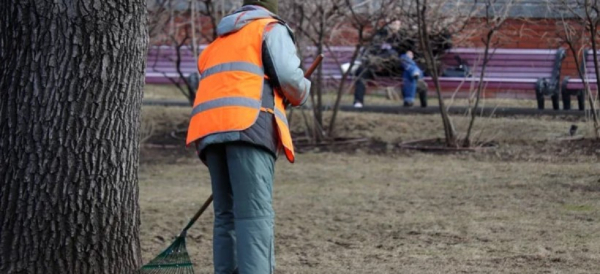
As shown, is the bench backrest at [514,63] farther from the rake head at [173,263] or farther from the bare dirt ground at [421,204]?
the rake head at [173,263]

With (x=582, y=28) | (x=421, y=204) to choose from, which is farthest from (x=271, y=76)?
(x=582, y=28)

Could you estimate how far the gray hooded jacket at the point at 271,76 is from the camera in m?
4.73

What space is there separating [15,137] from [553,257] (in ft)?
10.5

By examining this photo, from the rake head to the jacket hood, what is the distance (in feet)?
4.67

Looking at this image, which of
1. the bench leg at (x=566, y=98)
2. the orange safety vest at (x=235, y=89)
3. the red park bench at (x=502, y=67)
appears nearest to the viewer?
the orange safety vest at (x=235, y=89)

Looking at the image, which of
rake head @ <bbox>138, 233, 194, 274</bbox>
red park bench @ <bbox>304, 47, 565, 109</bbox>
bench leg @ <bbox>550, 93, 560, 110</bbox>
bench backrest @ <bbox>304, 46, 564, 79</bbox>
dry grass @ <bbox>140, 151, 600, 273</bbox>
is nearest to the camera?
rake head @ <bbox>138, 233, 194, 274</bbox>

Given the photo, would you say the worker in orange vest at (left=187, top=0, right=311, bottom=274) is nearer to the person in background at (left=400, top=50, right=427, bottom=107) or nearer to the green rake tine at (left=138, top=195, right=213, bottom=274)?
the green rake tine at (left=138, top=195, right=213, bottom=274)

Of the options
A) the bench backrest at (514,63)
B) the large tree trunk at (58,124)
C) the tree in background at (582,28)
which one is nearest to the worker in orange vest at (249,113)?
the large tree trunk at (58,124)

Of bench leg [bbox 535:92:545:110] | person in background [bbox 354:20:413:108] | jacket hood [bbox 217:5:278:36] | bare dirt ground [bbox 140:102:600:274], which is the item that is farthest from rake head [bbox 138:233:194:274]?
bench leg [bbox 535:92:545:110]

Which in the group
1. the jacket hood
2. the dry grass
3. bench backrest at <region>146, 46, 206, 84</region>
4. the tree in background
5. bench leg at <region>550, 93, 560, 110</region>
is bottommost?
bench leg at <region>550, 93, 560, 110</region>

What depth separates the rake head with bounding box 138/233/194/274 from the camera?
5.55 m

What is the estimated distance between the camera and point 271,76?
4.82 meters

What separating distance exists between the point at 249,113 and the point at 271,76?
24cm

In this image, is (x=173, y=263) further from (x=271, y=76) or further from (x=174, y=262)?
(x=271, y=76)
